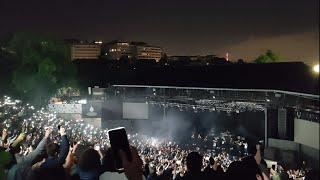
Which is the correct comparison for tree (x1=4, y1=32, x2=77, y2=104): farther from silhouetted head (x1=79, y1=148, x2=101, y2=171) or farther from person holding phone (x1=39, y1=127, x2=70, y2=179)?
silhouetted head (x1=79, y1=148, x2=101, y2=171)

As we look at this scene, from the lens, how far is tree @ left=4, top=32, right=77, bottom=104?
92.0ft

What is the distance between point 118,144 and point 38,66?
2602cm

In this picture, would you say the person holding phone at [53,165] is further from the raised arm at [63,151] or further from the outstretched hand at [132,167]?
the outstretched hand at [132,167]

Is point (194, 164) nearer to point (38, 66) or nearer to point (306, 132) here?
point (306, 132)

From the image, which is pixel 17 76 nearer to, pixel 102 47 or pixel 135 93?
pixel 135 93

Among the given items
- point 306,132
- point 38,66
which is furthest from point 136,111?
point 38,66

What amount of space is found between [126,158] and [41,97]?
26.0 metres

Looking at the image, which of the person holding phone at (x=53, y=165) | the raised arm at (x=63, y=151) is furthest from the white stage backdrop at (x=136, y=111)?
the person holding phone at (x=53, y=165)

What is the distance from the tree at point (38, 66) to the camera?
28031 mm

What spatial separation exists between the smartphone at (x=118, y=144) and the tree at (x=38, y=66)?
25383 millimetres

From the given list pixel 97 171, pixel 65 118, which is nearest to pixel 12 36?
pixel 65 118

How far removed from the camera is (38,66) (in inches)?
1119

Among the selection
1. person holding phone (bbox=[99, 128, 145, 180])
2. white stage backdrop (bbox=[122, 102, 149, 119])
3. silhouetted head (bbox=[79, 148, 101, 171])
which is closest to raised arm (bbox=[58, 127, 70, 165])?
silhouetted head (bbox=[79, 148, 101, 171])

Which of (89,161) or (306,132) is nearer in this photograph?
(89,161)
